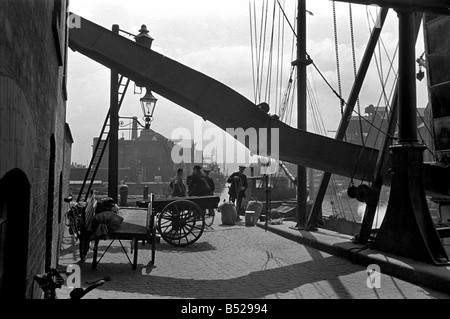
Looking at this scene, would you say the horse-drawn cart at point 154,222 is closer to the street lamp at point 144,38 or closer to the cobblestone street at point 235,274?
the cobblestone street at point 235,274

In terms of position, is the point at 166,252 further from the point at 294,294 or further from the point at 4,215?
the point at 4,215

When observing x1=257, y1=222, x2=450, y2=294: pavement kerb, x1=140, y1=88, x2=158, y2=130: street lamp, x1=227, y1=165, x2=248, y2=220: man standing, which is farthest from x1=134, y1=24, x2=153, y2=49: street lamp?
x1=227, y1=165, x2=248, y2=220: man standing

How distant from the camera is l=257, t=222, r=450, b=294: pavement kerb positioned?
5.16 m

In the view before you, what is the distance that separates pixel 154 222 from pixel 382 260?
429 cm

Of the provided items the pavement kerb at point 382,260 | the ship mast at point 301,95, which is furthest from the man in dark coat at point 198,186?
the pavement kerb at point 382,260

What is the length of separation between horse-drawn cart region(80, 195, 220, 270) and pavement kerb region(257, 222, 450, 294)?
261 cm

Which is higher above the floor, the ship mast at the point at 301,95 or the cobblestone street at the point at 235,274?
the ship mast at the point at 301,95

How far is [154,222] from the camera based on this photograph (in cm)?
709

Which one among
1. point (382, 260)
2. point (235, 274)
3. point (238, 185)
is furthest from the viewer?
point (238, 185)

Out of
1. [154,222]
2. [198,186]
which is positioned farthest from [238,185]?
[154,222]

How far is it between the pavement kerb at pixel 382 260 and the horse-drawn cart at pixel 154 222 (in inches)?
103

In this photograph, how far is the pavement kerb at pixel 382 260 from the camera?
5160mm

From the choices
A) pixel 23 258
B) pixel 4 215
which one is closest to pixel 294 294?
pixel 23 258

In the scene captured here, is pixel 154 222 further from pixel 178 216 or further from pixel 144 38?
pixel 144 38
